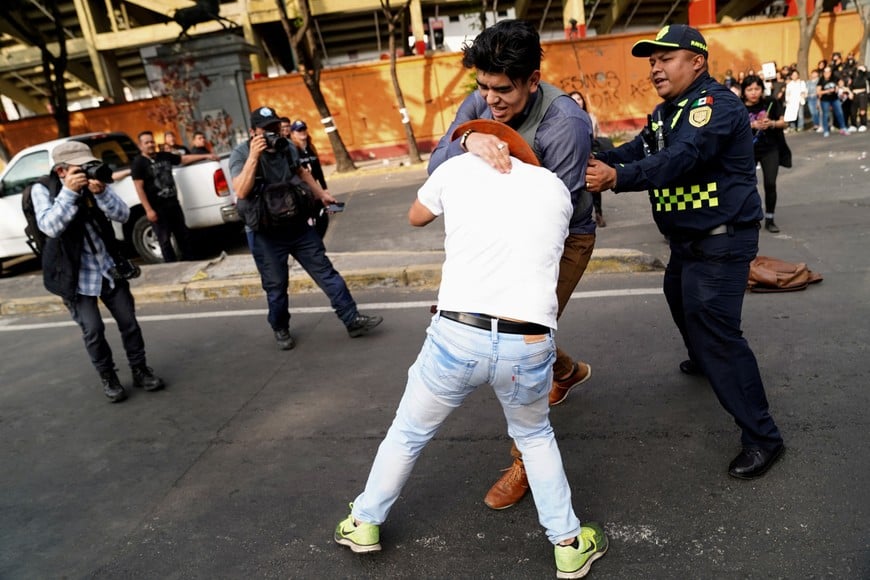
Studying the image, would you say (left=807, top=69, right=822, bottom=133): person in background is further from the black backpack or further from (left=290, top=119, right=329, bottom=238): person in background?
the black backpack

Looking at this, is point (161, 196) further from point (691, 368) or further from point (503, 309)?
point (503, 309)

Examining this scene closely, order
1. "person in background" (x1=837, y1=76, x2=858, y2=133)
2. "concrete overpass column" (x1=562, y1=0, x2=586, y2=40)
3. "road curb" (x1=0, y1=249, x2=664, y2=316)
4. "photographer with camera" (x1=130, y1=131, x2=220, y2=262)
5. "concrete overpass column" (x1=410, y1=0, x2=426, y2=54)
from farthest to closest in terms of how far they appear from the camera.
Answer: "concrete overpass column" (x1=562, y1=0, x2=586, y2=40)
"concrete overpass column" (x1=410, y1=0, x2=426, y2=54)
"person in background" (x1=837, y1=76, x2=858, y2=133)
"photographer with camera" (x1=130, y1=131, x2=220, y2=262)
"road curb" (x1=0, y1=249, x2=664, y2=316)

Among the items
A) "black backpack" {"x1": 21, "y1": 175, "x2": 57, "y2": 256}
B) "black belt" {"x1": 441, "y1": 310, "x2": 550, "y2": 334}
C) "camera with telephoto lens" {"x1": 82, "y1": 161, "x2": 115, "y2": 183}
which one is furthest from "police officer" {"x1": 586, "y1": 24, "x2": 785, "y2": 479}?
"black backpack" {"x1": 21, "y1": 175, "x2": 57, "y2": 256}

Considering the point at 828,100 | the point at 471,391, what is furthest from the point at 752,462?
the point at 828,100

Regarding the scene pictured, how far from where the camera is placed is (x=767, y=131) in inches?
259

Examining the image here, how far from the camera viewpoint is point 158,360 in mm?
5121

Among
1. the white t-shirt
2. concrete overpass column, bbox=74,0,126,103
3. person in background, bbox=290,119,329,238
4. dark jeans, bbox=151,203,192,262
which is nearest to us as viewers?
the white t-shirt

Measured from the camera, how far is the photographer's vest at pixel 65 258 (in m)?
4.17

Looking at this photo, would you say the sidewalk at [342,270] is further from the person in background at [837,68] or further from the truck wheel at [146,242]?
the person in background at [837,68]

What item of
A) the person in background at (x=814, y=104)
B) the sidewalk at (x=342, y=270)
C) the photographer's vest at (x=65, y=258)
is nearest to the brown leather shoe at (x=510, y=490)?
the photographer's vest at (x=65, y=258)

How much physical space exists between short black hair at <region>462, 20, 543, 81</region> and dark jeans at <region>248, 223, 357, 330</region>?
9.69 feet

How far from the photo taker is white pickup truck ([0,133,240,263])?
8.38 m

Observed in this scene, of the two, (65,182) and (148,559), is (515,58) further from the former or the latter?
(65,182)

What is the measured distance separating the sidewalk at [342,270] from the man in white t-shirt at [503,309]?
3901mm
